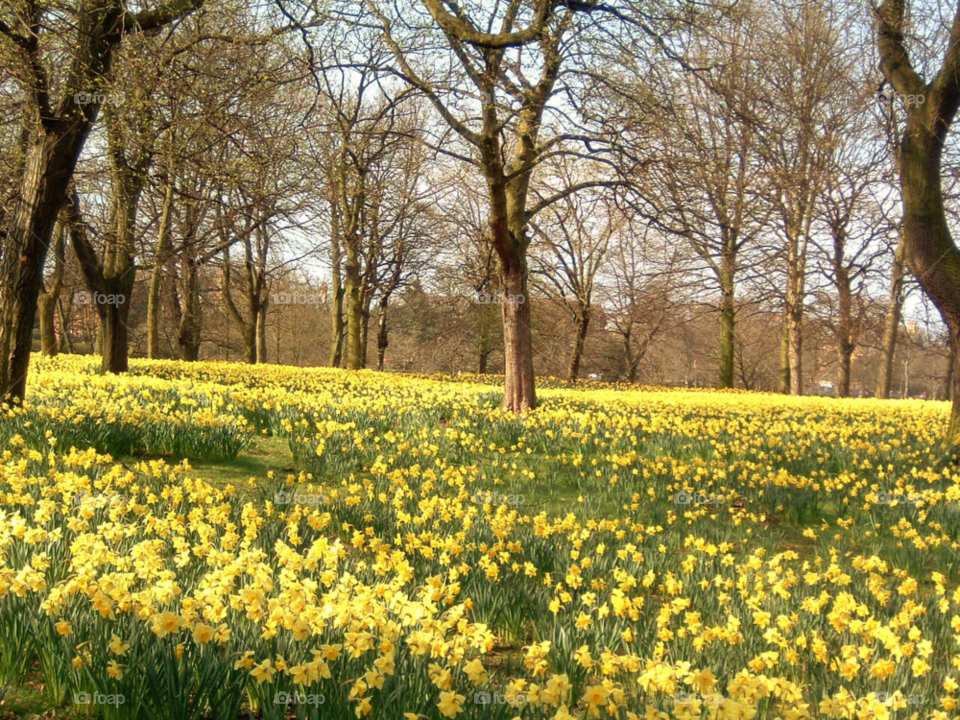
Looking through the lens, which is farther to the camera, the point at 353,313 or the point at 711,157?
the point at 353,313

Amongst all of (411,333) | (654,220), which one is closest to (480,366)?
(411,333)

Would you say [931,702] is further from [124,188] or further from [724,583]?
[124,188]

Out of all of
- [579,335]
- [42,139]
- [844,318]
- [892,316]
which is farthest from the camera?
[579,335]

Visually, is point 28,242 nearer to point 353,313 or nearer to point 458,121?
point 458,121

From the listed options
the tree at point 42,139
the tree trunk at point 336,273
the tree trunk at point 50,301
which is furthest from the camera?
the tree trunk at point 336,273

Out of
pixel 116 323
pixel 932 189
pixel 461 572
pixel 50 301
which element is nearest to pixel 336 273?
pixel 50 301

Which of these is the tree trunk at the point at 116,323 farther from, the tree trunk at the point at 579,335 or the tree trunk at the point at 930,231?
the tree trunk at the point at 579,335

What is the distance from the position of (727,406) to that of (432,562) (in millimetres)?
10808

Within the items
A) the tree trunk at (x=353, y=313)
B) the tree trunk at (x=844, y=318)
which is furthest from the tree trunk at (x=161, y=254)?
the tree trunk at (x=844, y=318)

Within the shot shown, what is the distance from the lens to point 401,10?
8.58 meters

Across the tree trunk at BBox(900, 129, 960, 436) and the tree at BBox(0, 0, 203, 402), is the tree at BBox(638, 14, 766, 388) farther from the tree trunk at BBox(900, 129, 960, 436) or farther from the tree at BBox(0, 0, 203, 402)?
the tree at BBox(0, 0, 203, 402)

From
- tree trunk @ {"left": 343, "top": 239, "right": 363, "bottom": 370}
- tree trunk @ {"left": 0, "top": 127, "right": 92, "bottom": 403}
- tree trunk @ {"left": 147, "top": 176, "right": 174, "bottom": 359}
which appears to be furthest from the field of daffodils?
tree trunk @ {"left": 343, "top": 239, "right": 363, "bottom": 370}

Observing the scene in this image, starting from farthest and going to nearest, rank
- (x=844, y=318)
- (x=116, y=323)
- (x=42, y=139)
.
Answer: (x=844, y=318) < (x=116, y=323) < (x=42, y=139)

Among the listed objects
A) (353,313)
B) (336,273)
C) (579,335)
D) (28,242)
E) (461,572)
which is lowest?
(461,572)
